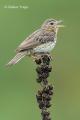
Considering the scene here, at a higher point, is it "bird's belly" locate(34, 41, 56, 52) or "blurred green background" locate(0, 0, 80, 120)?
"blurred green background" locate(0, 0, 80, 120)

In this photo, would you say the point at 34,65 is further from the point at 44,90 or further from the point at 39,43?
the point at 44,90

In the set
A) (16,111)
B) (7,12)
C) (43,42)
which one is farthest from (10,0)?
(43,42)

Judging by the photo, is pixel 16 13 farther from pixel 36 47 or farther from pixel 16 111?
pixel 36 47

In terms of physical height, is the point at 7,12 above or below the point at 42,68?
above

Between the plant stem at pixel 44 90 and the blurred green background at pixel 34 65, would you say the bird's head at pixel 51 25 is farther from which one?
the plant stem at pixel 44 90

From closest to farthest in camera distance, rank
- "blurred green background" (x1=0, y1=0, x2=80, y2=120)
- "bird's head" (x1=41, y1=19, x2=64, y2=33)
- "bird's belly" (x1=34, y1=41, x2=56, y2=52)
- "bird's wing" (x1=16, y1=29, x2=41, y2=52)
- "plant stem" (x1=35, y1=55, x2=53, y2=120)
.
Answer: "plant stem" (x1=35, y1=55, x2=53, y2=120)
"bird's wing" (x1=16, y1=29, x2=41, y2=52)
"bird's belly" (x1=34, y1=41, x2=56, y2=52)
"bird's head" (x1=41, y1=19, x2=64, y2=33)
"blurred green background" (x1=0, y1=0, x2=80, y2=120)

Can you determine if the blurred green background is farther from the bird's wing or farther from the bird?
the bird's wing

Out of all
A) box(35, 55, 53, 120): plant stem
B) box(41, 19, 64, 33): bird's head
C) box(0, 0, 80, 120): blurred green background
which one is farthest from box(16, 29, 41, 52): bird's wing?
box(0, 0, 80, 120): blurred green background

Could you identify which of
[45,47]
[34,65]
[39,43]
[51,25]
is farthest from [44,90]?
[34,65]

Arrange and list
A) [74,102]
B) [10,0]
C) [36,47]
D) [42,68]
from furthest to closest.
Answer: [10,0] → [74,102] → [36,47] → [42,68]
